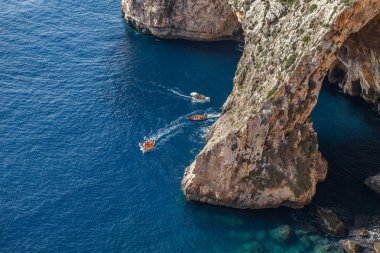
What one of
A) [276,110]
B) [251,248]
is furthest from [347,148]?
[251,248]

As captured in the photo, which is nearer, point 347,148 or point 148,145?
point 148,145

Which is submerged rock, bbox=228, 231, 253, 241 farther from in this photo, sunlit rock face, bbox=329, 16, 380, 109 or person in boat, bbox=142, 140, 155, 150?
sunlit rock face, bbox=329, 16, 380, 109

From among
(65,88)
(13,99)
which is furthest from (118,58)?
(13,99)

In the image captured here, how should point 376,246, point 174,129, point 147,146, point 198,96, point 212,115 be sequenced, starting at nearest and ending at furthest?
1. point 376,246
2. point 147,146
3. point 174,129
4. point 212,115
5. point 198,96

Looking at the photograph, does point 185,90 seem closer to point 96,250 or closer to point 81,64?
point 81,64

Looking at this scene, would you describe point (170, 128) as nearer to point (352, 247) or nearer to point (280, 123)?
point (280, 123)

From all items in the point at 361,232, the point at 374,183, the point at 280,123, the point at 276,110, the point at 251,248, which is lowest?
the point at 251,248

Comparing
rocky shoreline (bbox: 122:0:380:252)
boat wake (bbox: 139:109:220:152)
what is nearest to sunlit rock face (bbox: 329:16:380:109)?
rocky shoreline (bbox: 122:0:380:252)
